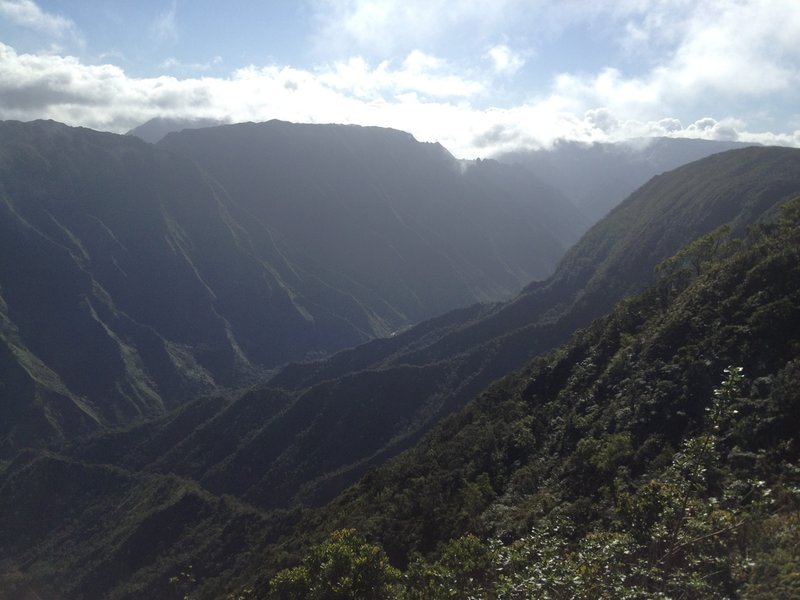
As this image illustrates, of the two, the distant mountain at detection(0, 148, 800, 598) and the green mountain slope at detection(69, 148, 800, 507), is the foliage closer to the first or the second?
the distant mountain at detection(0, 148, 800, 598)

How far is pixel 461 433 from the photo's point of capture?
79.2 meters

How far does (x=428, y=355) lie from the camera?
18912cm

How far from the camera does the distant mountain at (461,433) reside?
46.4m

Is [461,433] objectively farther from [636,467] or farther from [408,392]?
[408,392]

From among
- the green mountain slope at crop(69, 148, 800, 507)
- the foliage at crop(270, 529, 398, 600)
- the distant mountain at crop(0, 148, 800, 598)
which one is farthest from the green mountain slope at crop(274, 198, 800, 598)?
the green mountain slope at crop(69, 148, 800, 507)

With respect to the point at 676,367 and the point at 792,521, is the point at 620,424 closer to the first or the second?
the point at 676,367

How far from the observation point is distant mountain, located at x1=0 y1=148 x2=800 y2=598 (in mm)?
46375

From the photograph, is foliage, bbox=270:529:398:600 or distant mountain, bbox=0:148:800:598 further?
distant mountain, bbox=0:148:800:598

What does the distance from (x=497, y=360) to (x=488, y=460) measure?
3558 inches

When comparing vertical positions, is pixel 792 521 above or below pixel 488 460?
above

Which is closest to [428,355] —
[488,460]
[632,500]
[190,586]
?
[190,586]

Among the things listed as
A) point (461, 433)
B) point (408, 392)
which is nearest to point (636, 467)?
point (461, 433)

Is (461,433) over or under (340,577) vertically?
under

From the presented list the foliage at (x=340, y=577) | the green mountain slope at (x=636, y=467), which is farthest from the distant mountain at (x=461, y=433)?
the foliage at (x=340, y=577)
